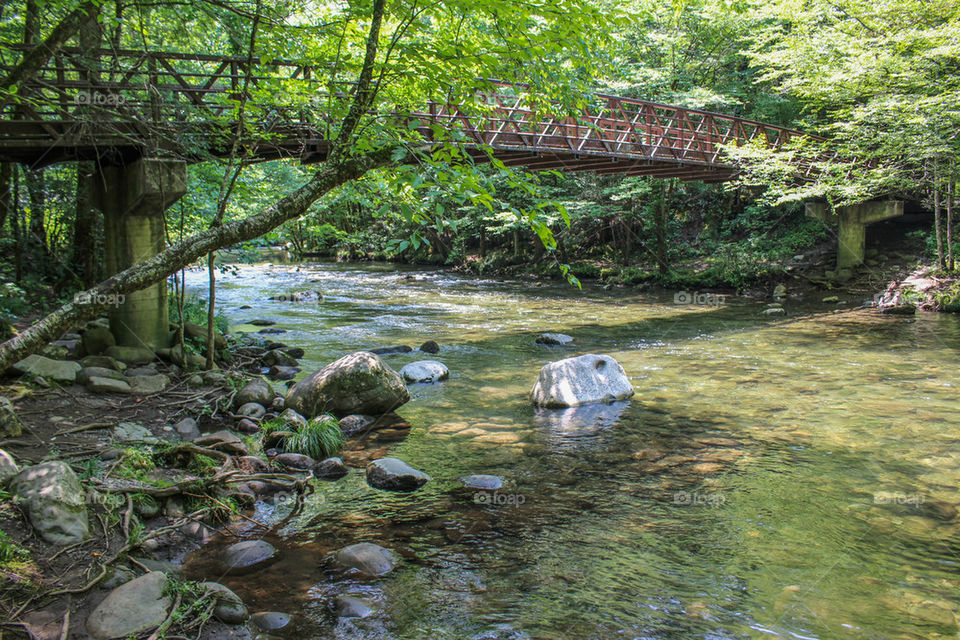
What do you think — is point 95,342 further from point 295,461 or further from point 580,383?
point 580,383

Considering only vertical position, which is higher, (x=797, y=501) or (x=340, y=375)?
(x=340, y=375)

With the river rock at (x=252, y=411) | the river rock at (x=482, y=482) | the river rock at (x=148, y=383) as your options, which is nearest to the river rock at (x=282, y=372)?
the river rock at (x=148, y=383)

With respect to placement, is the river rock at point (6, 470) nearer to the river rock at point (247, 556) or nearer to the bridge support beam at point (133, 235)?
the river rock at point (247, 556)

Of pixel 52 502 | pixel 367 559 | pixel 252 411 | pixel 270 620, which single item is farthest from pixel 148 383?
pixel 270 620

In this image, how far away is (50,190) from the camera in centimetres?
1081

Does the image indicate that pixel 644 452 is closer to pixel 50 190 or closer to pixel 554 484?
pixel 554 484

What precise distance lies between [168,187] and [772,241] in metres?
20.6

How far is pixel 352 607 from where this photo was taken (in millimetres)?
3443

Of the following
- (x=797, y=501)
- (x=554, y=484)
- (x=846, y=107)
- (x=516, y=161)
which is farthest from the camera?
(x=846, y=107)

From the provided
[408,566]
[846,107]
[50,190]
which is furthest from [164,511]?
[846,107]

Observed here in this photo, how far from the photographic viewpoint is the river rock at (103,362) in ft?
24.5

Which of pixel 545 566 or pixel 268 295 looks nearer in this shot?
pixel 545 566

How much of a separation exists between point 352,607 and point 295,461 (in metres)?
2.42

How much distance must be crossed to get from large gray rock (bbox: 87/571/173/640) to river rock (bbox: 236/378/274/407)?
3990 mm
